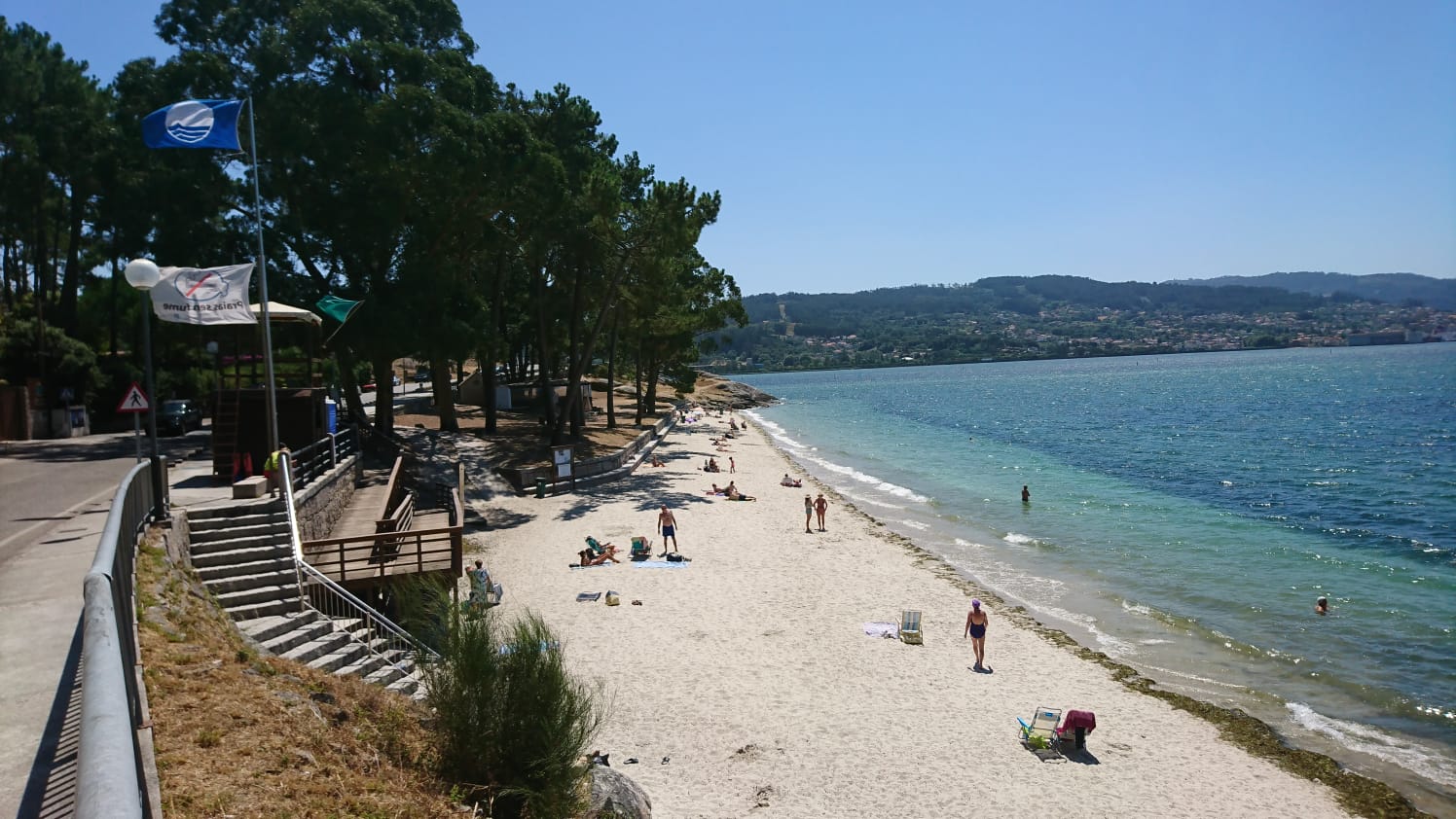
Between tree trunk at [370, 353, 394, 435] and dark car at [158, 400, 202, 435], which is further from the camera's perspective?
dark car at [158, 400, 202, 435]

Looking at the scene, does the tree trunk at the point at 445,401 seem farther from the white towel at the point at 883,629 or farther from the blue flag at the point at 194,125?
the white towel at the point at 883,629

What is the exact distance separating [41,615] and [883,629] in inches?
533

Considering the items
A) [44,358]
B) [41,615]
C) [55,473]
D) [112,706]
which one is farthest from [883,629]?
[44,358]

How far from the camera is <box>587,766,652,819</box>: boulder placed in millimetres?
7967

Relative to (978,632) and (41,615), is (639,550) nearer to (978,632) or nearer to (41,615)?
(978,632)

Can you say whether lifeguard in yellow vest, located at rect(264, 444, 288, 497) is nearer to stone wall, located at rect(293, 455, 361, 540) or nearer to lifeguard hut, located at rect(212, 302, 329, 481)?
stone wall, located at rect(293, 455, 361, 540)

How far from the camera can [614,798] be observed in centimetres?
836

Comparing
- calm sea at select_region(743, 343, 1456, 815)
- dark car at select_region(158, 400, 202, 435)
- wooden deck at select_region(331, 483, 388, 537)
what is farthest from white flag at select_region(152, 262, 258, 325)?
dark car at select_region(158, 400, 202, 435)

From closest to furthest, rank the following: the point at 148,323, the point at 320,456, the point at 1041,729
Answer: the point at 148,323, the point at 1041,729, the point at 320,456

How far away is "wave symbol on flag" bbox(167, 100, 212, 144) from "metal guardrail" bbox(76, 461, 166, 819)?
29.3 ft

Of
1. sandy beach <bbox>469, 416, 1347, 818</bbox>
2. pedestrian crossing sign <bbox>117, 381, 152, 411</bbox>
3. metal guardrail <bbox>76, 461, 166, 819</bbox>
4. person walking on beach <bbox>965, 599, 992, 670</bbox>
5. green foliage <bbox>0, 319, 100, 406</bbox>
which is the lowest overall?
sandy beach <bbox>469, 416, 1347, 818</bbox>

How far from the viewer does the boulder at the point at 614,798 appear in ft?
26.1

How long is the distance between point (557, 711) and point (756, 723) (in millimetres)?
6305

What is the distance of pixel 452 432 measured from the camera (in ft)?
119
